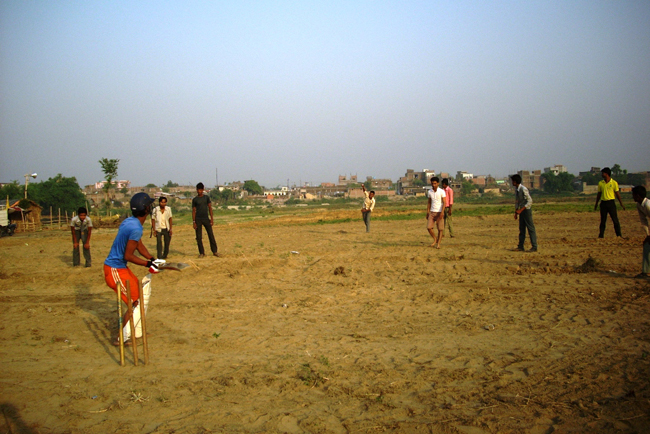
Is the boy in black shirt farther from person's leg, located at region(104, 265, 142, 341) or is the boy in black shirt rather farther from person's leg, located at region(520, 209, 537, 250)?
person's leg, located at region(520, 209, 537, 250)

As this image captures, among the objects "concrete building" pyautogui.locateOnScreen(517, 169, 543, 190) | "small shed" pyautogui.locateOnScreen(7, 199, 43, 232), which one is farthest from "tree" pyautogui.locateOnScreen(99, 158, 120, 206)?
"concrete building" pyautogui.locateOnScreen(517, 169, 543, 190)

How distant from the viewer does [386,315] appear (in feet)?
20.7

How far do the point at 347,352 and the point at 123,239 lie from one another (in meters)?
2.87

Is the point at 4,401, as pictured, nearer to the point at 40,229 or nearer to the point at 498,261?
the point at 498,261

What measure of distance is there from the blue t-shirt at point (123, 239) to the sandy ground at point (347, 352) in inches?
41.6

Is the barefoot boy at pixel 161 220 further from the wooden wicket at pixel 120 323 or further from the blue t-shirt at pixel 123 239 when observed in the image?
the wooden wicket at pixel 120 323

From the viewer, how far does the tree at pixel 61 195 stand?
170 feet

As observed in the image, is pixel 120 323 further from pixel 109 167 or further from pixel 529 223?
pixel 109 167

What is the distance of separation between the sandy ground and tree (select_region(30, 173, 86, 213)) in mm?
48362

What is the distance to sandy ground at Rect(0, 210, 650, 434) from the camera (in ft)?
11.6

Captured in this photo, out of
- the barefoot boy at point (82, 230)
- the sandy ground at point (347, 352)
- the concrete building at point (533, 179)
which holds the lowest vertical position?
the sandy ground at point (347, 352)

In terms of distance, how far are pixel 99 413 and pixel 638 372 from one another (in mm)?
4645

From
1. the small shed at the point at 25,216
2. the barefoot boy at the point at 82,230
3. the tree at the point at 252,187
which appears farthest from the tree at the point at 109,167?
the tree at the point at 252,187

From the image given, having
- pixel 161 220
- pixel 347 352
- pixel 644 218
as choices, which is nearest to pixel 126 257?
pixel 347 352
